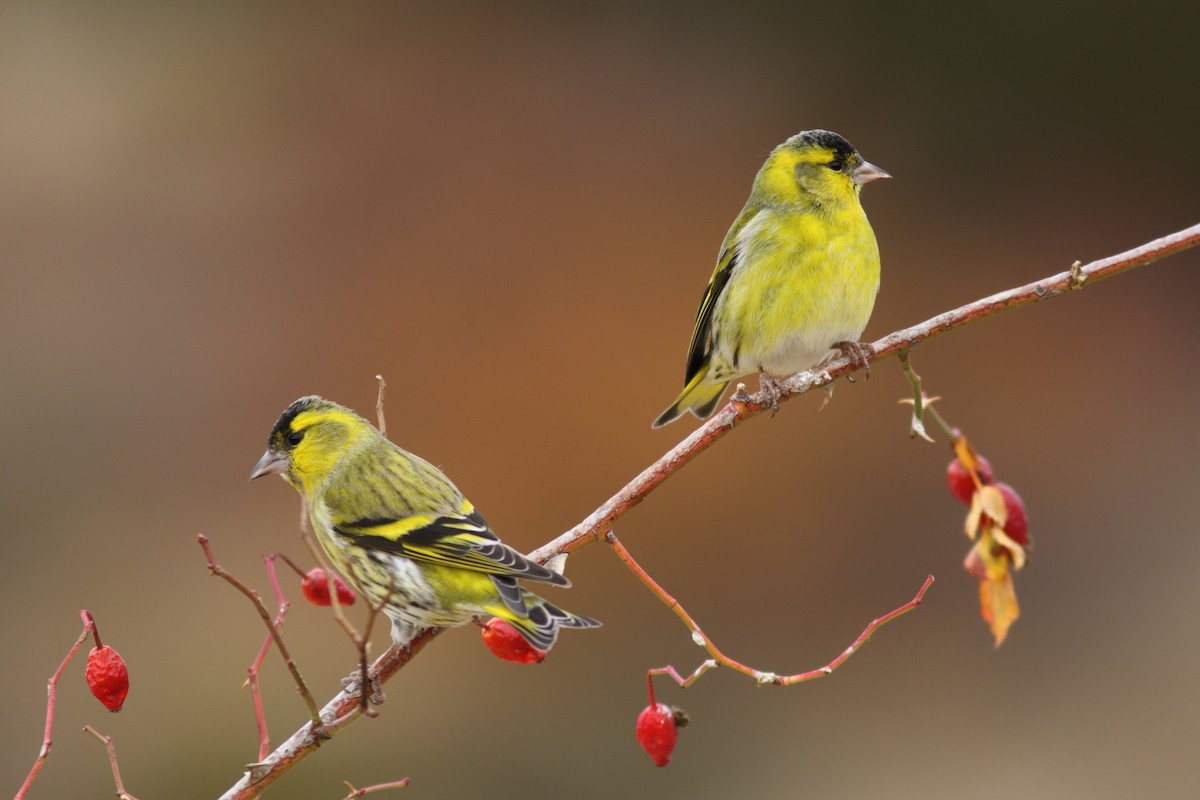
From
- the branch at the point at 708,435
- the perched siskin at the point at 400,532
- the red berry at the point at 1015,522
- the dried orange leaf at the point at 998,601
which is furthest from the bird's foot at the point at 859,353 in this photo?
the perched siskin at the point at 400,532

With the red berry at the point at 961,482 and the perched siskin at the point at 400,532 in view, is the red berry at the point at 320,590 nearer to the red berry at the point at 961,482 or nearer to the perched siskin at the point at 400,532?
the perched siskin at the point at 400,532

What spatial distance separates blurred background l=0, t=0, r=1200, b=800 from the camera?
6844 millimetres

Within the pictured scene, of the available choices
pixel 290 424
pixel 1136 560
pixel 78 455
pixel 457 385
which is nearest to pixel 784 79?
pixel 457 385

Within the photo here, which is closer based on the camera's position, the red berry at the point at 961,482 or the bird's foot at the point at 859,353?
the red berry at the point at 961,482

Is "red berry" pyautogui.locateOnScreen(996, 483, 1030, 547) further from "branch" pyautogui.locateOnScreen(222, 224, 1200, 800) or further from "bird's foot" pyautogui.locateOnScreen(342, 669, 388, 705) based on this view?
"bird's foot" pyautogui.locateOnScreen(342, 669, 388, 705)

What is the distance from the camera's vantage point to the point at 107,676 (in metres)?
2.38

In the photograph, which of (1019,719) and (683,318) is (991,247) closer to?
(683,318)

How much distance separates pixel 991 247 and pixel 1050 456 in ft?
4.69

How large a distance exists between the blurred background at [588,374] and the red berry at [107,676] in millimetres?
4253

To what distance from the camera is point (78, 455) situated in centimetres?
731

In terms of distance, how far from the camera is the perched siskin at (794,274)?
3676mm

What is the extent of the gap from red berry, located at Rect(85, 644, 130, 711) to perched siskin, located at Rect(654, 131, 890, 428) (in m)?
1.77

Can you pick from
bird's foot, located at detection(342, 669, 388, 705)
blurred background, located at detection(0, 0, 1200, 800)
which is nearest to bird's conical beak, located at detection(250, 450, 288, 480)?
bird's foot, located at detection(342, 669, 388, 705)

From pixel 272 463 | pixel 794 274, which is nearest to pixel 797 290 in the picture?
pixel 794 274
